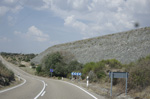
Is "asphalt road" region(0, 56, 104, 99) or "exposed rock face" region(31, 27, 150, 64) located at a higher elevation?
"exposed rock face" region(31, 27, 150, 64)

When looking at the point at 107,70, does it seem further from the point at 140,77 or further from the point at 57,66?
the point at 57,66

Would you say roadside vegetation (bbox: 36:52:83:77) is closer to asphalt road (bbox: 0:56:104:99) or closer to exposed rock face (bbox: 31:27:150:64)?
exposed rock face (bbox: 31:27:150:64)

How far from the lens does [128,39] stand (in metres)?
54.0

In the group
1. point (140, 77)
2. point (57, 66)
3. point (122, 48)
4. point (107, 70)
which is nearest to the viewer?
point (140, 77)

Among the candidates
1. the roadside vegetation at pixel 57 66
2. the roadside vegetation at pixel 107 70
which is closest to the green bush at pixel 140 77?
the roadside vegetation at pixel 107 70

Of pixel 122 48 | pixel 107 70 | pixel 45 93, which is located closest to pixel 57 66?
pixel 122 48

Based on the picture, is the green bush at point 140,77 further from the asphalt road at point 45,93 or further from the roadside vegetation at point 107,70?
the asphalt road at point 45,93

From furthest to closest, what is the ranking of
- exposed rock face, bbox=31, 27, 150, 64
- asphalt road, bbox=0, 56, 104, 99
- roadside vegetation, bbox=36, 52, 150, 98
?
exposed rock face, bbox=31, 27, 150, 64 → roadside vegetation, bbox=36, 52, 150, 98 → asphalt road, bbox=0, 56, 104, 99

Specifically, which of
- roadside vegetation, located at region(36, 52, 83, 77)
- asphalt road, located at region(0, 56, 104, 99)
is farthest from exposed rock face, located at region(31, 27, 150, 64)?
asphalt road, located at region(0, 56, 104, 99)

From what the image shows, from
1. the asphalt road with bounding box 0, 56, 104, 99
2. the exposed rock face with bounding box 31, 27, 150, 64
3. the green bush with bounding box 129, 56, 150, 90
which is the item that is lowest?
the asphalt road with bounding box 0, 56, 104, 99

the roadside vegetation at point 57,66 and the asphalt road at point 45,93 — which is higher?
the roadside vegetation at point 57,66

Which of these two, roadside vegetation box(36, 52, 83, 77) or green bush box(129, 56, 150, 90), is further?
roadside vegetation box(36, 52, 83, 77)

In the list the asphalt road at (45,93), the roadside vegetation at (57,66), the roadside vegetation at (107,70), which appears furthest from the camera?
the roadside vegetation at (57,66)

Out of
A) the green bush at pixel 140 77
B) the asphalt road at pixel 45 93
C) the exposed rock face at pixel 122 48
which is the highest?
the exposed rock face at pixel 122 48
